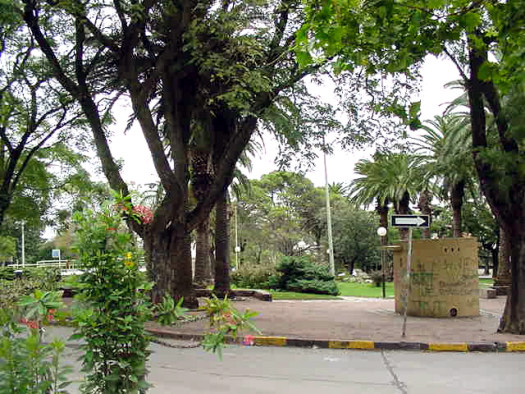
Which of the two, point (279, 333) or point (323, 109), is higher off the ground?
point (323, 109)

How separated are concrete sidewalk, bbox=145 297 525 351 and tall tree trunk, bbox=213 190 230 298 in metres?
4.36

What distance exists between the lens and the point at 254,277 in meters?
29.0

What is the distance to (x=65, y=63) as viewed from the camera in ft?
51.5

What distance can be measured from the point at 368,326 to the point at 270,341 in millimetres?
3288

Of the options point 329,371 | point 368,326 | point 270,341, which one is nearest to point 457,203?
point 368,326

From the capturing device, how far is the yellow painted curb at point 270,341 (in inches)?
422

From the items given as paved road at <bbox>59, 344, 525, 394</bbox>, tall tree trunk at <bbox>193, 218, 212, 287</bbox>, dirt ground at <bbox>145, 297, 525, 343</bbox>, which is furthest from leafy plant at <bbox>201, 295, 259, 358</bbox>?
tall tree trunk at <bbox>193, 218, 212, 287</bbox>

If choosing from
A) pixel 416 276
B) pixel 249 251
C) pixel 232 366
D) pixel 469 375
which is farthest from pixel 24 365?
pixel 249 251

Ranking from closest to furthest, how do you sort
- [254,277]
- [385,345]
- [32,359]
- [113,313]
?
[32,359]
[113,313]
[385,345]
[254,277]

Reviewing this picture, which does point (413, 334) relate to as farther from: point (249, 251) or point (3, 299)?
point (249, 251)

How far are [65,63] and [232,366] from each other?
11138 mm

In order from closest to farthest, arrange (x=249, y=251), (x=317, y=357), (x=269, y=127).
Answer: (x=317, y=357) → (x=269, y=127) → (x=249, y=251)

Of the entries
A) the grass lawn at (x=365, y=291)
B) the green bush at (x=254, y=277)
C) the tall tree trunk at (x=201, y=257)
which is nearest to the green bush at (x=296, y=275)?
the green bush at (x=254, y=277)

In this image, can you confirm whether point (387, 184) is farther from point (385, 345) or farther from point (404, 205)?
point (385, 345)
